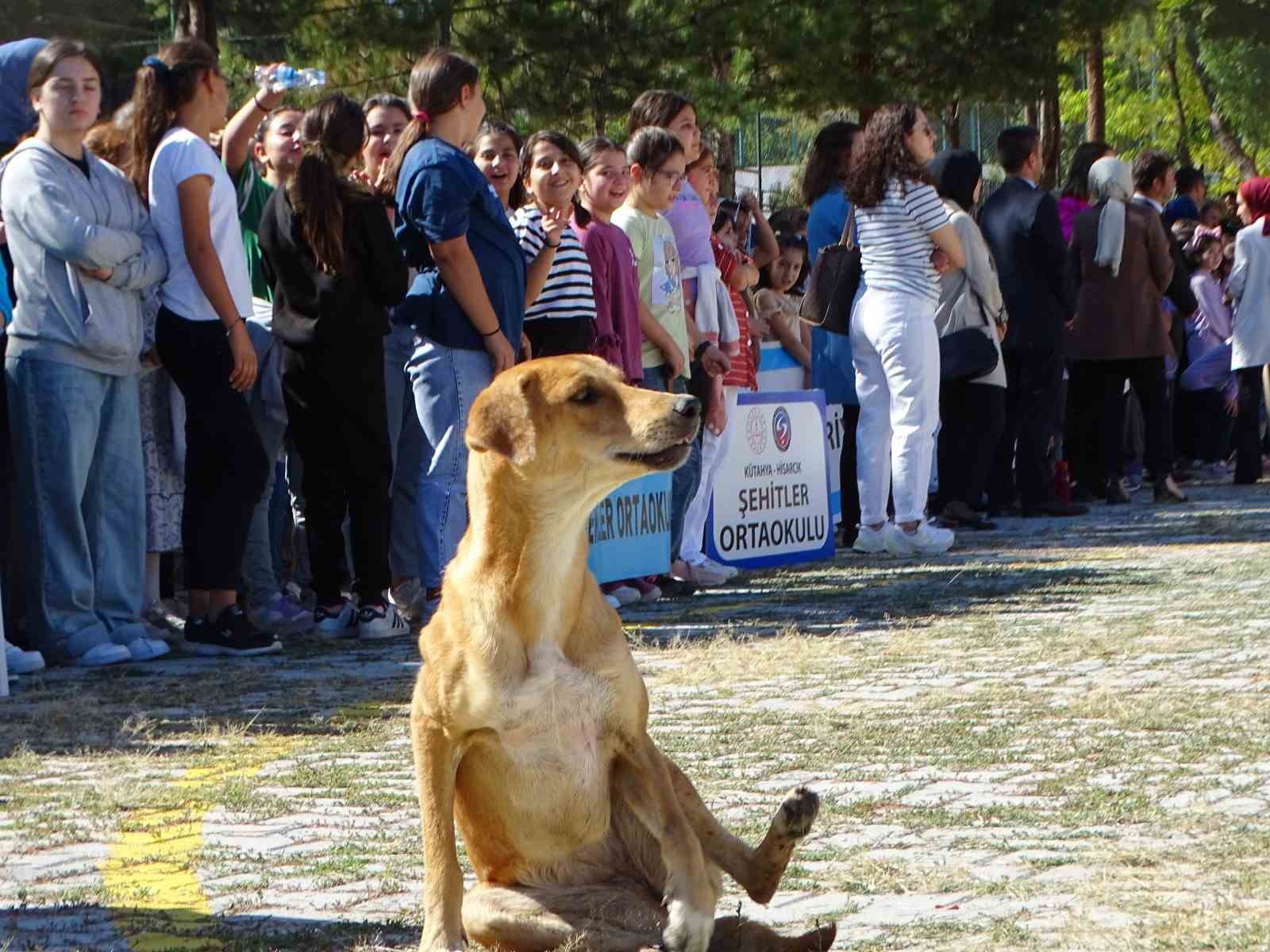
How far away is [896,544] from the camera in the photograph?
39.5 ft

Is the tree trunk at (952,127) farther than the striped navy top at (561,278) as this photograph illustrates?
Yes

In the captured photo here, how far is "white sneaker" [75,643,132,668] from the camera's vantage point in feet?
26.3

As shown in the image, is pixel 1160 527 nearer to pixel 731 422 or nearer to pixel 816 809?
pixel 731 422

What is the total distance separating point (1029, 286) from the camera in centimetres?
1387

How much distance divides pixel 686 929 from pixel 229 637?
5077mm

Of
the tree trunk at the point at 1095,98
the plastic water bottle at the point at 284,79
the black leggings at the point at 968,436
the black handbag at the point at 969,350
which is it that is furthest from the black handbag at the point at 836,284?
the tree trunk at the point at 1095,98

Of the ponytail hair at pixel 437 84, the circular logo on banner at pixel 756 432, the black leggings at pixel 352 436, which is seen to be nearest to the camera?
the ponytail hair at pixel 437 84

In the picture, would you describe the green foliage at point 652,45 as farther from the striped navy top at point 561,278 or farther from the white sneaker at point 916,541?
the striped navy top at point 561,278

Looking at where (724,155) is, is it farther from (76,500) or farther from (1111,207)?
(76,500)

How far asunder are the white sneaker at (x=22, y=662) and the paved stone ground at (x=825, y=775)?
0.08 m

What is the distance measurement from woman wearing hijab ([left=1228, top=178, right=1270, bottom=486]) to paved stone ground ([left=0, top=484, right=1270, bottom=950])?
689 centimetres

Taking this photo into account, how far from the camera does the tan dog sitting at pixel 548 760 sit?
12.4 feet

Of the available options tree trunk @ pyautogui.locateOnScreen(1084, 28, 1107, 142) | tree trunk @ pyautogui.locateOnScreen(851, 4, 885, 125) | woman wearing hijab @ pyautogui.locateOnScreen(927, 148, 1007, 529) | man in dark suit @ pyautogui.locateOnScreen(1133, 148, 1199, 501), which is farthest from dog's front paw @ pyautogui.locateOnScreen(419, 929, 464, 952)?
tree trunk @ pyautogui.locateOnScreen(1084, 28, 1107, 142)

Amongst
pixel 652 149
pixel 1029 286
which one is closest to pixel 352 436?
pixel 652 149
